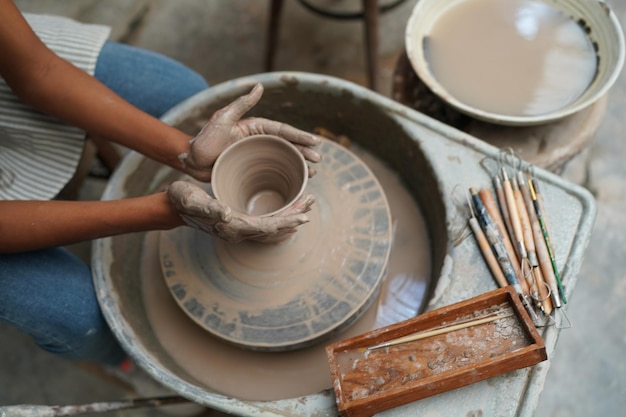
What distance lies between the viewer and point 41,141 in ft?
5.36

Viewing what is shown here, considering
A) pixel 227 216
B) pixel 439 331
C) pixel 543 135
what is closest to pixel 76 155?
pixel 227 216

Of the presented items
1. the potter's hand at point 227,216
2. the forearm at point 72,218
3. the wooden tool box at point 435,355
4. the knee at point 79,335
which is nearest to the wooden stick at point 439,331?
the wooden tool box at point 435,355

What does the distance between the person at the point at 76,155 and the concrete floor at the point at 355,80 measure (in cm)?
79

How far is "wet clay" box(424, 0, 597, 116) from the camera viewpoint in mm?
1696

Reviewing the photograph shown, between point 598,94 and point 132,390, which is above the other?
point 598,94

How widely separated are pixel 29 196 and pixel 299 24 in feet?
6.41

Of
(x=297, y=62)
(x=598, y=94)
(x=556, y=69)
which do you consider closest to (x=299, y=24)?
(x=297, y=62)

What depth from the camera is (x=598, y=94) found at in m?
1.56

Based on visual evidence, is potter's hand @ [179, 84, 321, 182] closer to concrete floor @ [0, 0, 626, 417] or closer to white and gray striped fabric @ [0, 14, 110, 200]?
white and gray striped fabric @ [0, 14, 110, 200]

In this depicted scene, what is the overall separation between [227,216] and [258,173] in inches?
11.5

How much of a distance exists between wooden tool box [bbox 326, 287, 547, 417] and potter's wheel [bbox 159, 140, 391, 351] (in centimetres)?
22

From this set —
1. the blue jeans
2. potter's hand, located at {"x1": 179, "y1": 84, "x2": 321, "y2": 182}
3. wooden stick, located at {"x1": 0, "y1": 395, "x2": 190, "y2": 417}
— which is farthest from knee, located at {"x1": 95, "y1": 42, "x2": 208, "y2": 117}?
wooden stick, located at {"x1": 0, "y1": 395, "x2": 190, "y2": 417}

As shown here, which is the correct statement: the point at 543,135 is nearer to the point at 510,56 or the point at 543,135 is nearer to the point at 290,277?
the point at 510,56

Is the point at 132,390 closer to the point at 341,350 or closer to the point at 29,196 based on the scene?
the point at 29,196
